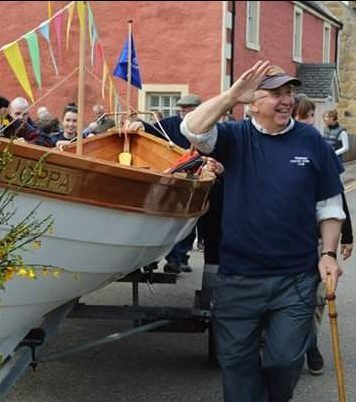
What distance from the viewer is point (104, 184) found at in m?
3.92

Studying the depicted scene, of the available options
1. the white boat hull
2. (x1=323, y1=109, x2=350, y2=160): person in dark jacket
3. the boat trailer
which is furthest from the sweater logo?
(x1=323, y1=109, x2=350, y2=160): person in dark jacket

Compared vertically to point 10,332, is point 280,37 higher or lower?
higher

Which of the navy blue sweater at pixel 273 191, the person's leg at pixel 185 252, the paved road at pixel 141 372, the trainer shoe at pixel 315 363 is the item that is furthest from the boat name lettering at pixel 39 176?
the person's leg at pixel 185 252

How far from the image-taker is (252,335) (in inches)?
150

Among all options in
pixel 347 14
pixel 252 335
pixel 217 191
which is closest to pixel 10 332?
pixel 252 335

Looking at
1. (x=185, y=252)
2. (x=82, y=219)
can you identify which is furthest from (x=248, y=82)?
(x=185, y=252)

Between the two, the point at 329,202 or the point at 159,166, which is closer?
the point at 329,202

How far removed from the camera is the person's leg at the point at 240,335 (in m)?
3.79

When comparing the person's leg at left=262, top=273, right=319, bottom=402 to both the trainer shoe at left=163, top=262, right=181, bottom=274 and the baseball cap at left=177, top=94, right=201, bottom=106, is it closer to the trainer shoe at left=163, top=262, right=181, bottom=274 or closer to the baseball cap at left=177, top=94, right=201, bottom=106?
the baseball cap at left=177, top=94, right=201, bottom=106

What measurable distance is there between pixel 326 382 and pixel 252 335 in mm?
1570

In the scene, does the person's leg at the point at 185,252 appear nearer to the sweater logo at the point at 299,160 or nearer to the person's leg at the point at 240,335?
the person's leg at the point at 240,335

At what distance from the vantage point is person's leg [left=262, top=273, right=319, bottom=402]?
147 inches

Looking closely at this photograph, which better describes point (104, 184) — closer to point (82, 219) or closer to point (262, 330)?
point (82, 219)

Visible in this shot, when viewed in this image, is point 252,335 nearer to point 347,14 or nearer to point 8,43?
point 347,14
